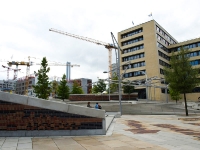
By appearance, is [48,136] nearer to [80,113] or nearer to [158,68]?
[80,113]

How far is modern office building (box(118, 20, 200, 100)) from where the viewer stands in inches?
2244

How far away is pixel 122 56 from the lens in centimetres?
6619

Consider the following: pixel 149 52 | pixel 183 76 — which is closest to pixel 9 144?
pixel 183 76

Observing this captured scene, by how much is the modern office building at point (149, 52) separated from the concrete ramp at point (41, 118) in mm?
47982

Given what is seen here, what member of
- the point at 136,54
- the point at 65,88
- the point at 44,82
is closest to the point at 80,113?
the point at 44,82

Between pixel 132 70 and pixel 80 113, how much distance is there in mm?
55521

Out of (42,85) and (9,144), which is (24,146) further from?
(42,85)

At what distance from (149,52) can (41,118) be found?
54.6 m

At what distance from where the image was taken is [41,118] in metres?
7.98

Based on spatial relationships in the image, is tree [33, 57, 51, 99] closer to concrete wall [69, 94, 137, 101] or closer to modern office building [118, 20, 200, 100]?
concrete wall [69, 94, 137, 101]

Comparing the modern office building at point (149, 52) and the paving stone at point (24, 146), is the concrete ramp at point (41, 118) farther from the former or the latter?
the modern office building at point (149, 52)

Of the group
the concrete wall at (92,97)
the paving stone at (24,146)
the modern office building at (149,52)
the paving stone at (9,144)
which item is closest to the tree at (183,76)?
the paving stone at (24,146)

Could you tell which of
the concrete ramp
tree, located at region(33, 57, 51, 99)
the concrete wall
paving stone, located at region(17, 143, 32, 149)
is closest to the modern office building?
the concrete wall

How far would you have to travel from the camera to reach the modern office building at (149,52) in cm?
5700
